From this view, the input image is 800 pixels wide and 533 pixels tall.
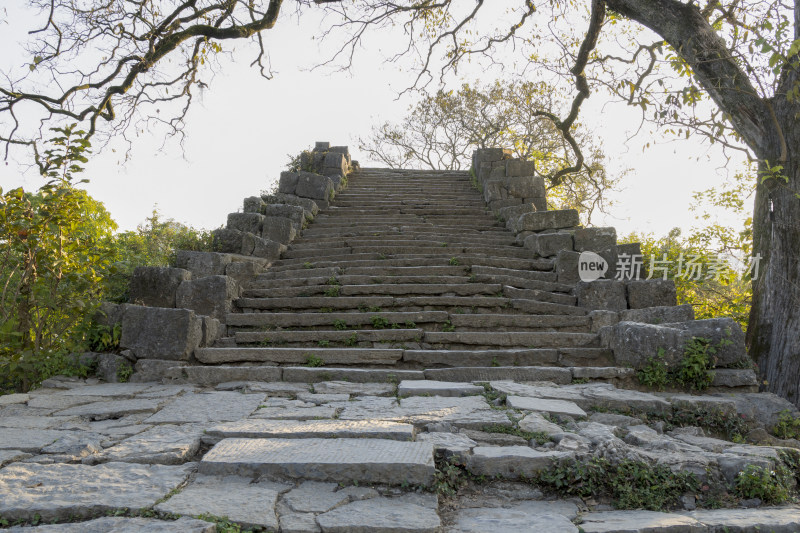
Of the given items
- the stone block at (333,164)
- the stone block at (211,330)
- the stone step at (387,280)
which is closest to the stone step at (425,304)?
the stone step at (387,280)

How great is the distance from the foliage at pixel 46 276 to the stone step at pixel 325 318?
156 centimetres

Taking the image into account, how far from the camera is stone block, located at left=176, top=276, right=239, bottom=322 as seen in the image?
6.78m

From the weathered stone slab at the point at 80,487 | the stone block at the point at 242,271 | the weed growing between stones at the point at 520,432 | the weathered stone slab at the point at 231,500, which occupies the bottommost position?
the weathered stone slab at the point at 80,487

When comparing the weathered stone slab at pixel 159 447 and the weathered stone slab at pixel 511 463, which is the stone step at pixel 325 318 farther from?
the weathered stone slab at pixel 511 463

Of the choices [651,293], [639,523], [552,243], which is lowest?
[639,523]

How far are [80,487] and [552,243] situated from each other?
7.20 metres

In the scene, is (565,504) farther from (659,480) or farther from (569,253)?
(569,253)

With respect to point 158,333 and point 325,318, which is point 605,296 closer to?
point 325,318

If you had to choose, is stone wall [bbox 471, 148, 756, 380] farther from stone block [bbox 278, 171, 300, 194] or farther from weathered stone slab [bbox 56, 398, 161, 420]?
weathered stone slab [bbox 56, 398, 161, 420]

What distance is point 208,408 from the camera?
4348 mm

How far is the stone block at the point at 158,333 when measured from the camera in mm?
5641

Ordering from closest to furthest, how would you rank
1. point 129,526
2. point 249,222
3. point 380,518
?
1. point 129,526
2. point 380,518
3. point 249,222

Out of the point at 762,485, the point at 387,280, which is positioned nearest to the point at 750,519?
the point at 762,485

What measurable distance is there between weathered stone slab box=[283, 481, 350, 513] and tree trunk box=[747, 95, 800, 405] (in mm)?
4587
